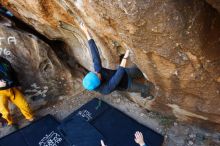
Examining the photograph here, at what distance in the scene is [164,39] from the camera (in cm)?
373

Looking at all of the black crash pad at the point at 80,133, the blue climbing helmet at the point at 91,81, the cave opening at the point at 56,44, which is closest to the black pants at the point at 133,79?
the blue climbing helmet at the point at 91,81

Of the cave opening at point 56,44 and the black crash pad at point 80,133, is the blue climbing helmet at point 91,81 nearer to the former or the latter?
the black crash pad at point 80,133

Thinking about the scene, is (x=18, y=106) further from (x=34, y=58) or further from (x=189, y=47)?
(x=189, y=47)

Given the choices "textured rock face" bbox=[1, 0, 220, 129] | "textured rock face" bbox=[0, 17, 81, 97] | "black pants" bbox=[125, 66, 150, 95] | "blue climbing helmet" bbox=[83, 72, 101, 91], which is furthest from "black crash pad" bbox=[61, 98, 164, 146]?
"blue climbing helmet" bbox=[83, 72, 101, 91]

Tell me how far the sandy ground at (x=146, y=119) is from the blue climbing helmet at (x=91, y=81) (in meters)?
2.34

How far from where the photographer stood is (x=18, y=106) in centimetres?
645

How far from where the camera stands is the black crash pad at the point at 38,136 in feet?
20.2

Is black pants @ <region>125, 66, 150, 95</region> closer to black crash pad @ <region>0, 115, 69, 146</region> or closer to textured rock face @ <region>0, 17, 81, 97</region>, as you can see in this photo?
black crash pad @ <region>0, 115, 69, 146</region>

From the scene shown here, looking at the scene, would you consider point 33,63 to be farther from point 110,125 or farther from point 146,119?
point 146,119

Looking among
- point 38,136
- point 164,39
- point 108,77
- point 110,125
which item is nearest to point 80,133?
point 110,125

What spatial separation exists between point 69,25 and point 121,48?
133cm

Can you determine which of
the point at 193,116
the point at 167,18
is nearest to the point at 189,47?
the point at 167,18

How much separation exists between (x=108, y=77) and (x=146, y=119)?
208 centimetres

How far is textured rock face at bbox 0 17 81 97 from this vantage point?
6645mm
